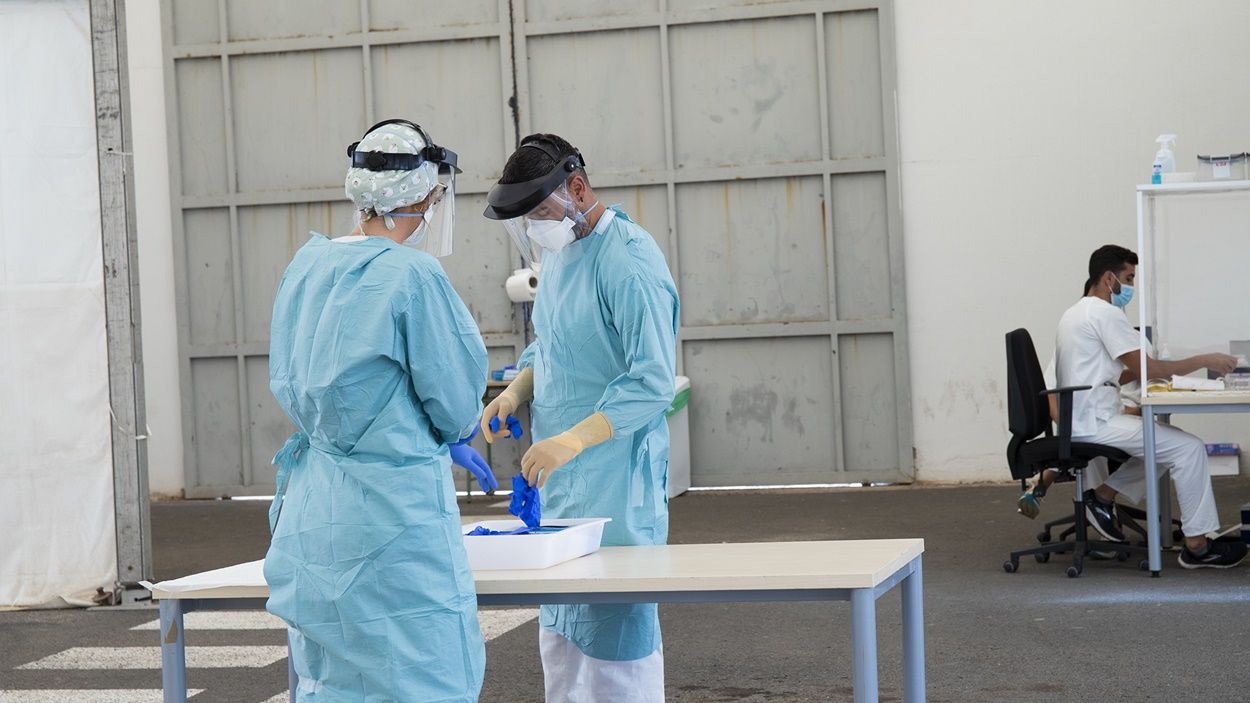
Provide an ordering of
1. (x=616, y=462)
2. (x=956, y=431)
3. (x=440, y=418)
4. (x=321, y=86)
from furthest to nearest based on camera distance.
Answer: (x=321, y=86) → (x=956, y=431) → (x=616, y=462) → (x=440, y=418)

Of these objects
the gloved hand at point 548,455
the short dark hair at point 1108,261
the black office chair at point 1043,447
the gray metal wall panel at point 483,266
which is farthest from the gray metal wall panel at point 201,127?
the gloved hand at point 548,455

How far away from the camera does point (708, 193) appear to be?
9.11 m

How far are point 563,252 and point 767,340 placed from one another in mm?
5973

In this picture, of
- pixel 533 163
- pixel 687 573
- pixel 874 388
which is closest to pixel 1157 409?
pixel 874 388

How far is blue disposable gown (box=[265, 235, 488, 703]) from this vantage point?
240 cm

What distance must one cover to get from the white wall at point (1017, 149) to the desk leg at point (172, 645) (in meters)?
6.77

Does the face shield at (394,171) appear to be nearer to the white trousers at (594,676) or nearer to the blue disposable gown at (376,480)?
the blue disposable gown at (376,480)

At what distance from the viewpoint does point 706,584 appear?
257cm

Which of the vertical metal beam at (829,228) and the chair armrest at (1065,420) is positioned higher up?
the vertical metal beam at (829,228)

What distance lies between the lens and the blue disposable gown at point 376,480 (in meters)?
2.40

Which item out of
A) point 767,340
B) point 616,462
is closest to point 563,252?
point 616,462

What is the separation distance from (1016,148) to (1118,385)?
9.37 ft

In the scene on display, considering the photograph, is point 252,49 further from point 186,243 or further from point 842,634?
point 842,634

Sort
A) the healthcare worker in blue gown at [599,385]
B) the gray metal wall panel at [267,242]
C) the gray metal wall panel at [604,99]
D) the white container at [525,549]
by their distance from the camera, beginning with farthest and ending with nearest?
the gray metal wall panel at [267,242]
the gray metal wall panel at [604,99]
the healthcare worker in blue gown at [599,385]
the white container at [525,549]
